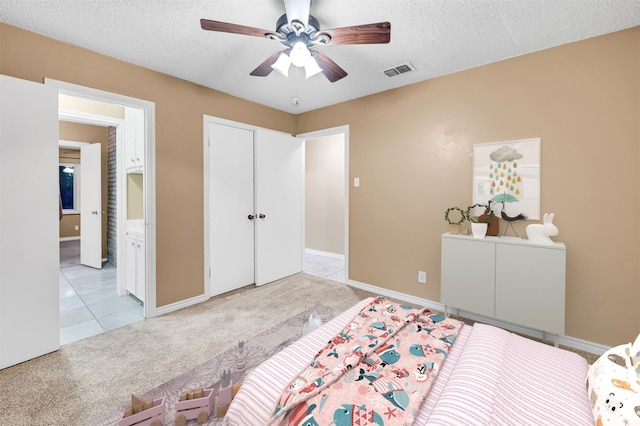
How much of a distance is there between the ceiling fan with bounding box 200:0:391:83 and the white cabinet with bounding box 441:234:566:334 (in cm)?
192

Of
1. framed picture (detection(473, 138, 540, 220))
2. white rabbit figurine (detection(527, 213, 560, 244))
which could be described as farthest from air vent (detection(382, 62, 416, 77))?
white rabbit figurine (detection(527, 213, 560, 244))

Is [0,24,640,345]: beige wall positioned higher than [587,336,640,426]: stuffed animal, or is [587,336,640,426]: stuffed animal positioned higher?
[0,24,640,345]: beige wall

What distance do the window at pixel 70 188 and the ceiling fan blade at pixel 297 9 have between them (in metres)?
7.70

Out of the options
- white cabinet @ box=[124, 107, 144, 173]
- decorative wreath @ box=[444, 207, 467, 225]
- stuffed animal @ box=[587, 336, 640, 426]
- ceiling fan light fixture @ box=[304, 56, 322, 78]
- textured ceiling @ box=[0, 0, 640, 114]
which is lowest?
stuffed animal @ box=[587, 336, 640, 426]

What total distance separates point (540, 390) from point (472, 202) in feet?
6.75

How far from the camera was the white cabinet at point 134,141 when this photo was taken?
126 inches

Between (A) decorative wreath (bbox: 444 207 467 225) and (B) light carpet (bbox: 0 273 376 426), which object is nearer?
(B) light carpet (bbox: 0 273 376 426)

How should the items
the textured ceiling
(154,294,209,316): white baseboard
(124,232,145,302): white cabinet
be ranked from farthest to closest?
(124,232,145,302): white cabinet → (154,294,209,316): white baseboard → the textured ceiling

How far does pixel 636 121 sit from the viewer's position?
2109 mm

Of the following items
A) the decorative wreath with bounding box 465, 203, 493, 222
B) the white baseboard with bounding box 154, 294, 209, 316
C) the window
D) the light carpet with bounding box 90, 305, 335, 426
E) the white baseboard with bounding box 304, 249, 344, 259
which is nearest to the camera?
the light carpet with bounding box 90, 305, 335, 426

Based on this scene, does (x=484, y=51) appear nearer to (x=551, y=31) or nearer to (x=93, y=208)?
(x=551, y=31)

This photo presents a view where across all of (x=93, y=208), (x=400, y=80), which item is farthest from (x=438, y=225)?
(x=93, y=208)

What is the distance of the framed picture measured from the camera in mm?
2519

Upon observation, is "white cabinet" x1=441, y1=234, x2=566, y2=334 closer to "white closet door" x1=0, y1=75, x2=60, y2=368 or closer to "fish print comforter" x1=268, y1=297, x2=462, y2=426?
"fish print comforter" x1=268, y1=297, x2=462, y2=426
